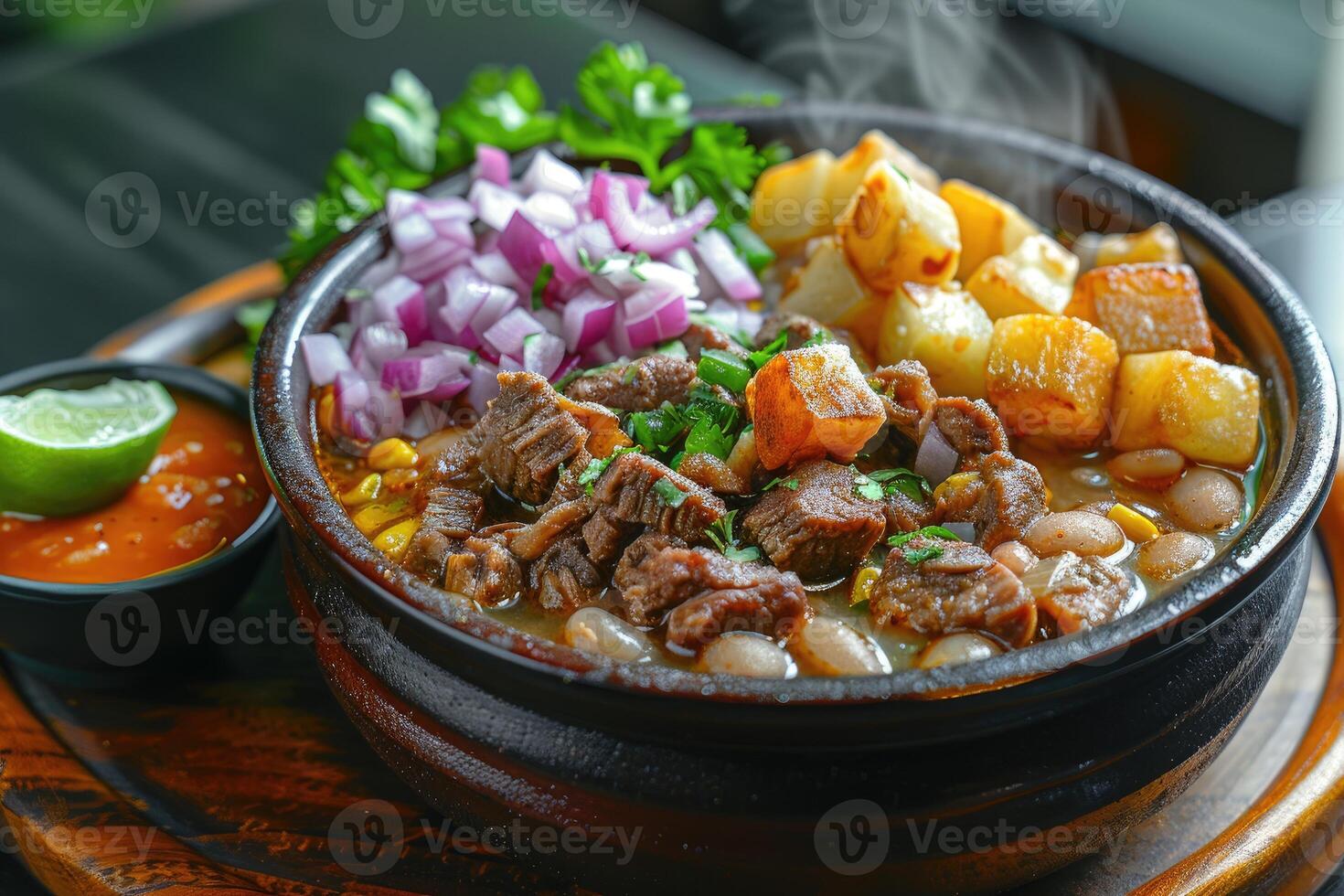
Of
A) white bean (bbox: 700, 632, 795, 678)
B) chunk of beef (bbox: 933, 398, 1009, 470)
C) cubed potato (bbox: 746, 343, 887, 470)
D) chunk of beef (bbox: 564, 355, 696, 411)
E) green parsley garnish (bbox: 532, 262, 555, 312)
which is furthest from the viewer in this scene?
green parsley garnish (bbox: 532, 262, 555, 312)

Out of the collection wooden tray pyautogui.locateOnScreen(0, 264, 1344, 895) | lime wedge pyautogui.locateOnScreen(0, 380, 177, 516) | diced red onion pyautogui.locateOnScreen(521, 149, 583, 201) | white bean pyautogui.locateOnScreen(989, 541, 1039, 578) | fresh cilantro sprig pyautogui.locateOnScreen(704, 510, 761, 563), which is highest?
diced red onion pyautogui.locateOnScreen(521, 149, 583, 201)

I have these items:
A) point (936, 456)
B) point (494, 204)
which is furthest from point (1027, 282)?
point (494, 204)

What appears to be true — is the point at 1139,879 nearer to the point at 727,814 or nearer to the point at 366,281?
the point at 727,814

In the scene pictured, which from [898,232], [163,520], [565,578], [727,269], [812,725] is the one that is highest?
[898,232]

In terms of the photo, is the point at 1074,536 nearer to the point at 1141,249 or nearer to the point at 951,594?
the point at 951,594

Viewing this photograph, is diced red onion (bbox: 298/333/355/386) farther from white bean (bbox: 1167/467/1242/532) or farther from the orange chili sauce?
white bean (bbox: 1167/467/1242/532)

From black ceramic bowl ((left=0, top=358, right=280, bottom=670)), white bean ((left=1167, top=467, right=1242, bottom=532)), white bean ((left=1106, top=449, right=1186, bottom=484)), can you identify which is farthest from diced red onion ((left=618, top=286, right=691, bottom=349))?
white bean ((left=1167, top=467, right=1242, bottom=532))

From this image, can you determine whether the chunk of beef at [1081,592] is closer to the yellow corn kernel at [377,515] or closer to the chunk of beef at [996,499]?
the chunk of beef at [996,499]
